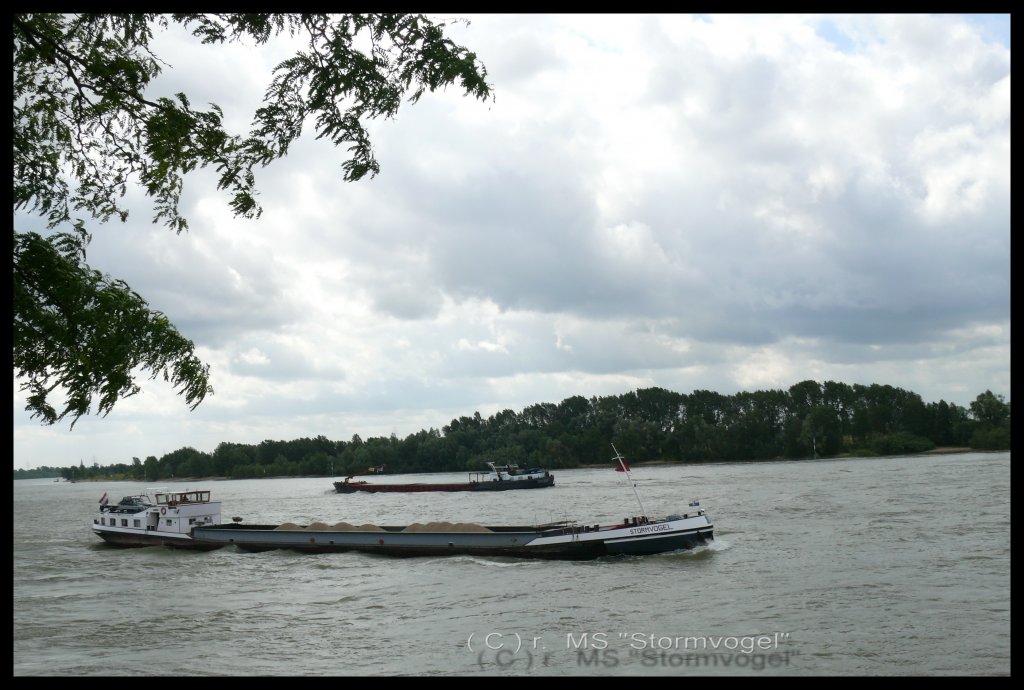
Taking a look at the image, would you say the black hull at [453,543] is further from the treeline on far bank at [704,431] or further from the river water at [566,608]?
the treeline on far bank at [704,431]

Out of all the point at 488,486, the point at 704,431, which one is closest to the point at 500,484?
the point at 488,486

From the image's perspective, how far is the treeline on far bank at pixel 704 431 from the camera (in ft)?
499

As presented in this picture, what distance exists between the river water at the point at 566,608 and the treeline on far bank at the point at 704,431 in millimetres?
103207

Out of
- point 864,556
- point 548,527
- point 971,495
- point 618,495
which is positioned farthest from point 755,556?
point 618,495

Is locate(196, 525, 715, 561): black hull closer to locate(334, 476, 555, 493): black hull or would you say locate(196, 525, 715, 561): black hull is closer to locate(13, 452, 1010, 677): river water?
locate(13, 452, 1010, 677): river water

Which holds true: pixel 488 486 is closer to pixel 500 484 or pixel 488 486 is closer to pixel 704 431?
pixel 500 484

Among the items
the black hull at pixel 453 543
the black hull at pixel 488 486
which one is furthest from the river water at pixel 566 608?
the black hull at pixel 488 486

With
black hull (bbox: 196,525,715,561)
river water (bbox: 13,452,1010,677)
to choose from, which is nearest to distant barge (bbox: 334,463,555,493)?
river water (bbox: 13,452,1010,677)

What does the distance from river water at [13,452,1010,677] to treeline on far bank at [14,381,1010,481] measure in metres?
103

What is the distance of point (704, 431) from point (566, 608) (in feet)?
459

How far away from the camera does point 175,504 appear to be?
5847 cm

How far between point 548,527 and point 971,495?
3666 cm

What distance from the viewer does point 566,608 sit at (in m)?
29.8
